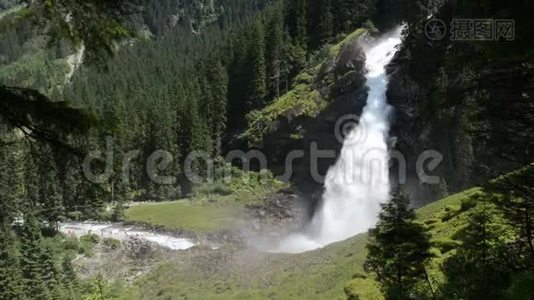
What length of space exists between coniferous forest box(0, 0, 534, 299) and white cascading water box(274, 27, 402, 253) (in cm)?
54

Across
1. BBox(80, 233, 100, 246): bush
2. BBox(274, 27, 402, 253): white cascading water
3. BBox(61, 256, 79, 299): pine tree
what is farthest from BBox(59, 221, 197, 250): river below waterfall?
BBox(274, 27, 402, 253): white cascading water

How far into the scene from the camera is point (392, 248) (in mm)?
17031

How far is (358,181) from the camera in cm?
5794

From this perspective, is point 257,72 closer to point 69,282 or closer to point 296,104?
point 296,104

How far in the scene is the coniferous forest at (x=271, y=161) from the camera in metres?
7.03

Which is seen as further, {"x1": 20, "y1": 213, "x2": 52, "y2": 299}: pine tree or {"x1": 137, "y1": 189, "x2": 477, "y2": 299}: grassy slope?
{"x1": 20, "y1": 213, "x2": 52, "y2": 299}: pine tree

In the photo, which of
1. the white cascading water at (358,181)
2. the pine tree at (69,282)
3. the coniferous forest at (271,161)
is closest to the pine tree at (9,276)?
the coniferous forest at (271,161)

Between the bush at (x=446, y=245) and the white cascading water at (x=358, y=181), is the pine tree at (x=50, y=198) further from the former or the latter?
the bush at (x=446, y=245)

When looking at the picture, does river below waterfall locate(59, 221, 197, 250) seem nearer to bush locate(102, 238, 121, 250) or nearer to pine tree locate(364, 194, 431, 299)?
bush locate(102, 238, 121, 250)

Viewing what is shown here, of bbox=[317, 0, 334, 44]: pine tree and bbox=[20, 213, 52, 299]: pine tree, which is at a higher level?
bbox=[317, 0, 334, 44]: pine tree

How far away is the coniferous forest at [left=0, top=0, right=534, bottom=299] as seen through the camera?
7.03m

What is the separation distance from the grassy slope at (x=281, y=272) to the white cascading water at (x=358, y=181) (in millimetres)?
10538

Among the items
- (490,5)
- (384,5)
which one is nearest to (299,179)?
(384,5)

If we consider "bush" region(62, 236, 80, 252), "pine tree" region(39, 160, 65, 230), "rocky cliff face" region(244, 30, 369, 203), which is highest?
"rocky cliff face" region(244, 30, 369, 203)
